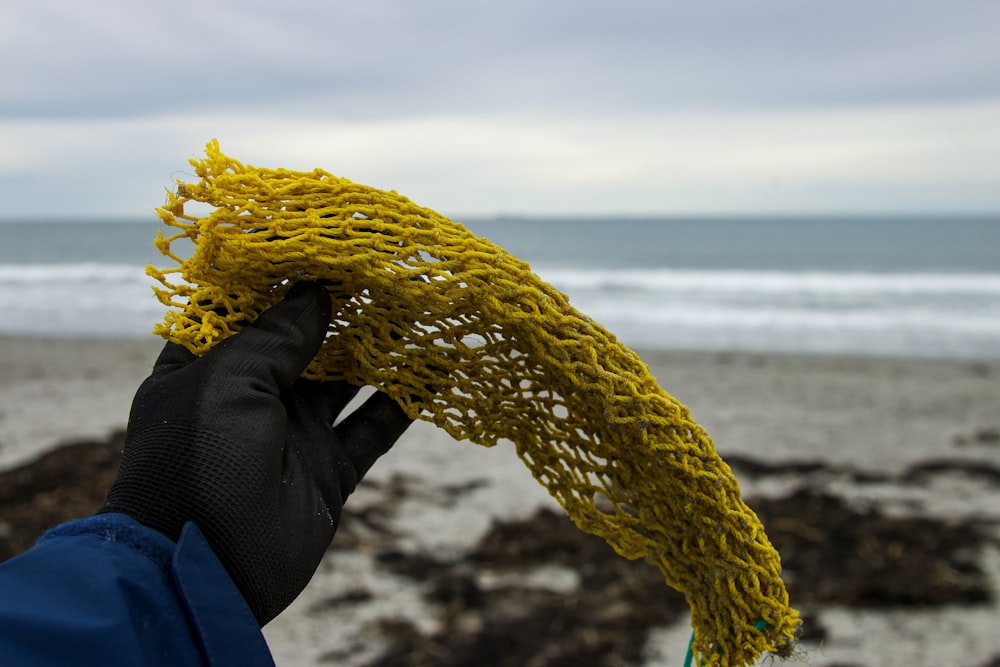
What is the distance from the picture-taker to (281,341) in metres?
1.63

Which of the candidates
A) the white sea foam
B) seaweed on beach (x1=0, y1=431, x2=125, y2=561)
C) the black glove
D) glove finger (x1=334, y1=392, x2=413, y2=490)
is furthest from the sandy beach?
the white sea foam

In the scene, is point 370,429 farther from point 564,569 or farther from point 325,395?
point 564,569

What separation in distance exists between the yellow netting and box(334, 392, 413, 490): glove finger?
7 centimetres

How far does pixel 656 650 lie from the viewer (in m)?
3.79

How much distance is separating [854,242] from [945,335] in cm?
3241

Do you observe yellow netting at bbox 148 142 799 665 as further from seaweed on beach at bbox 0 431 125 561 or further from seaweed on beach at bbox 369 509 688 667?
seaweed on beach at bbox 0 431 125 561

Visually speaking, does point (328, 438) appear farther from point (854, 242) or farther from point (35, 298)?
point (854, 242)

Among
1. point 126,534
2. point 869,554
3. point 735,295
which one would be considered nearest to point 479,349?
point 126,534

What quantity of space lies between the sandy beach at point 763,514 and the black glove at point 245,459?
1.26 metres

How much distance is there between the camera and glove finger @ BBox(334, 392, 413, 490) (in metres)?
1.88

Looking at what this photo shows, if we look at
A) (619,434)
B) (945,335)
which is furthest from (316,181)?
(945,335)

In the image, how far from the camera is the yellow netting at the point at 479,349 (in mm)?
1646

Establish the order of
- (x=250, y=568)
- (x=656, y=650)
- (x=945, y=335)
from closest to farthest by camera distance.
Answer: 1. (x=250, y=568)
2. (x=656, y=650)
3. (x=945, y=335)

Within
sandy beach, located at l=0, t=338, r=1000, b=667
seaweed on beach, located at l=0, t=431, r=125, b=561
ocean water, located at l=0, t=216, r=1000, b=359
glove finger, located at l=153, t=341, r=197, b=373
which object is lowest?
ocean water, located at l=0, t=216, r=1000, b=359
